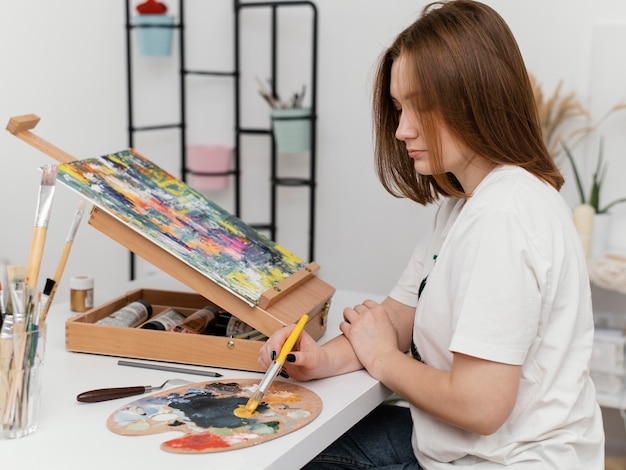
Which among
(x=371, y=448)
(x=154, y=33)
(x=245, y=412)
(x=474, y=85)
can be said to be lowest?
(x=371, y=448)

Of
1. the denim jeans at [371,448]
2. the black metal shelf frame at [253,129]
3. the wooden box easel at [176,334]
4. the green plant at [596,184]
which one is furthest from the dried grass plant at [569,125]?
the wooden box easel at [176,334]

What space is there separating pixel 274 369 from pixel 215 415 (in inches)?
4.3

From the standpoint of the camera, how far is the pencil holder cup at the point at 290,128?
8.31 ft

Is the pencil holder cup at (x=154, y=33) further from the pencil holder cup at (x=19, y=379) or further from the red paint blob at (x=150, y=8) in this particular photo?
the pencil holder cup at (x=19, y=379)

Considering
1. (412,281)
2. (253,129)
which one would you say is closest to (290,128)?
(253,129)

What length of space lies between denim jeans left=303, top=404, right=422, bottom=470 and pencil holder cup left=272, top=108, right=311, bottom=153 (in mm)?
1378

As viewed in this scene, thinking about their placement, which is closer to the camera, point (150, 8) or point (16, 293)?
point (16, 293)

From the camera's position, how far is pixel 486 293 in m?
0.96

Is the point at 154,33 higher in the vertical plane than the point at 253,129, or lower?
higher

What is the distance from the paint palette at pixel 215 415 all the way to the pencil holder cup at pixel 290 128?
1.55m

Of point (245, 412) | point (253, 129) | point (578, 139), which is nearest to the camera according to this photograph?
point (245, 412)

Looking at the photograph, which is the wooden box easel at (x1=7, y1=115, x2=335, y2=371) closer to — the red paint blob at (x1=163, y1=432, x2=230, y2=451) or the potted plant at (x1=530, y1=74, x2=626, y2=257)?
the red paint blob at (x1=163, y1=432, x2=230, y2=451)

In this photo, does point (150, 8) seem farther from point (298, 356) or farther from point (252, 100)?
point (298, 356)

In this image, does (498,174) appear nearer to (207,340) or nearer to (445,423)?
(445,423)
